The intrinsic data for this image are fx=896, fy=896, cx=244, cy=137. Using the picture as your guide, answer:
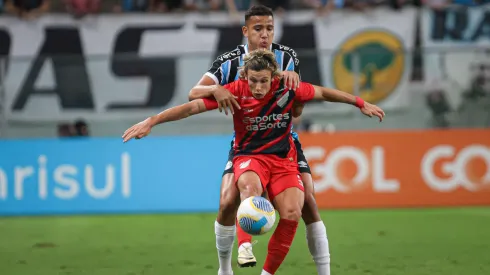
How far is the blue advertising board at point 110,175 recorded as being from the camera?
1439 cm

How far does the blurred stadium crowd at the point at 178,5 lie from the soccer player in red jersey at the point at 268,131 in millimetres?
10329

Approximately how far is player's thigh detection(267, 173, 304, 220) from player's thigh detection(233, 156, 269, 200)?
0.33 ft

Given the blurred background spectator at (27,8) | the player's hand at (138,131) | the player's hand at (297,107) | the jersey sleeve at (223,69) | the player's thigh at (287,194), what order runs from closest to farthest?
1. the player's hand at (138,131)
2. the player's thigh at (287,194)
3. the player's hand at (297,107)
4. the jersey sleeve at (223,69)
5. the blurred background spectator at (27,8)

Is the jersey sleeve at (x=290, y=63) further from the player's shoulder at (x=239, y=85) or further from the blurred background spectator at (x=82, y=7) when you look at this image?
the blurred background spectator at (x=82, y=7)

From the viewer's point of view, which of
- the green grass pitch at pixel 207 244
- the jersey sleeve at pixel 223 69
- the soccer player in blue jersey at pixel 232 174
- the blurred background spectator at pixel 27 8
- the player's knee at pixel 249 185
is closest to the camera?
the player's knee at pixel 249 185

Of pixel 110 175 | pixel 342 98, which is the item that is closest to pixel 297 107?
pixel 342 98

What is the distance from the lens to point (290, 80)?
7488mm

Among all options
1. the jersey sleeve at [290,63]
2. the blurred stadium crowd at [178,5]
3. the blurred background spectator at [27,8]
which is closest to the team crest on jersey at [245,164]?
the jersey sleeve at [290,63]

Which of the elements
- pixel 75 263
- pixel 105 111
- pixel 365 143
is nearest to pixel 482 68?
pixel 365 143

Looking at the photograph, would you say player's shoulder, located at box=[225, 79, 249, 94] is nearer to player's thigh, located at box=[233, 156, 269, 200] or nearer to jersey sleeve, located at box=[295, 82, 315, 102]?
jersey sleeve, located at box=[295, 82, 315, 102]

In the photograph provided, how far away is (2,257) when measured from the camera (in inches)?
393

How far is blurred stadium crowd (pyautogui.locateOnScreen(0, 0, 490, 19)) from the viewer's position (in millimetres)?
17844

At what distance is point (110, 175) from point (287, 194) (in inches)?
298

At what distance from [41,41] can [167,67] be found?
3.91m
